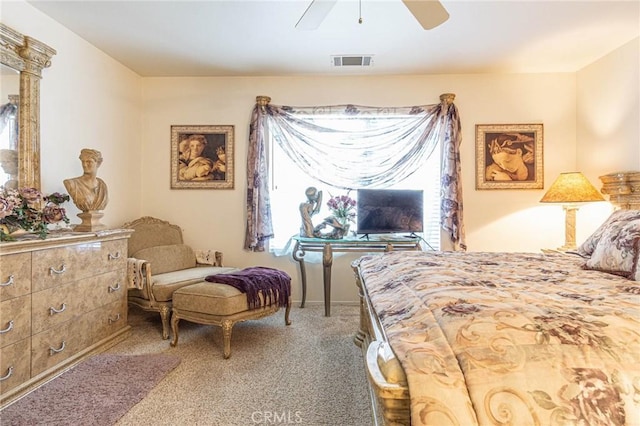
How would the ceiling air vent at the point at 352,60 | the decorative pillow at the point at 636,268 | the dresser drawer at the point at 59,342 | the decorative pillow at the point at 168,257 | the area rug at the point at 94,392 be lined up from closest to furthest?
the decorative pillow at the point at 636,268 → the area rug at the point at 94,392 → the dresser drawer at the point at 59,342 → the decorative pillow at the point at 168,257 → the ceiling air vent at the point at 352,60

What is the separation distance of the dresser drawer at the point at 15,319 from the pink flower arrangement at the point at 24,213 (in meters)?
0.37

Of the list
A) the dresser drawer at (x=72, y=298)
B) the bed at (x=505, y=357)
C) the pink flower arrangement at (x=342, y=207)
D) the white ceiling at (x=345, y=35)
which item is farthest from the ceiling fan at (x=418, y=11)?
the dresser drawer at (x=72, y=298)

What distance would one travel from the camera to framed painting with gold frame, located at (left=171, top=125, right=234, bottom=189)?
3707 mm

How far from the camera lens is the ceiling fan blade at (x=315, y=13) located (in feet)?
5.88

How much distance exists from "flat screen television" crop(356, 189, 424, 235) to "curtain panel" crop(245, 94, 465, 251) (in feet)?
0.84

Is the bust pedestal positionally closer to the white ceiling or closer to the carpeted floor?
the carpeted floor

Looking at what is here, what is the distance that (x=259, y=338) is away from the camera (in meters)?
2.72

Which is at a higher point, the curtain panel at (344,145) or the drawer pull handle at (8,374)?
the curtain panel at (344,145)

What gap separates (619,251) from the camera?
5.48 feet

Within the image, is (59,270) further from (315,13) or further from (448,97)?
(448,97)

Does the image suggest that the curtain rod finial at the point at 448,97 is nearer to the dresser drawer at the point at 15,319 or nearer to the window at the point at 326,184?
the window at the point at 326,184

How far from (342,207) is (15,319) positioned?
266cm

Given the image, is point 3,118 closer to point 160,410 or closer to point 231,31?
point 231,31

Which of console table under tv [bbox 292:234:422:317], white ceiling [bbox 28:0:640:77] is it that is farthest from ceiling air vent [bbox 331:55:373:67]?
console table under tv [bbox 292:234:422:317]
